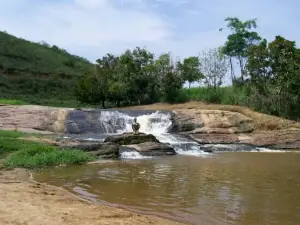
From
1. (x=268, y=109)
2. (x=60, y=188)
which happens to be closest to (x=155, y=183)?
(x=60, y=188)

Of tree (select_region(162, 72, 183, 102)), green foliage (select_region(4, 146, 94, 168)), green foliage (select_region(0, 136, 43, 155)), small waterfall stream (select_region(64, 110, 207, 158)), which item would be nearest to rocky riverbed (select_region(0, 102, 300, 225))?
small waterfall stream (select_region(64, 110, 207, 158))

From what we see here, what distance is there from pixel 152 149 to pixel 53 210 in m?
12.6

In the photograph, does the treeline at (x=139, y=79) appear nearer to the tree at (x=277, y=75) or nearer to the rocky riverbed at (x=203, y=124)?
the tree at (x=277, y=75)

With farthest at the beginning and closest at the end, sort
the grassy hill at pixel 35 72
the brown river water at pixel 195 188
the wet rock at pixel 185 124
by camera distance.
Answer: the grassy hill at pixel 35 72 < the wet rock at pixel 185 124 < the brown river water at pixel 195 188

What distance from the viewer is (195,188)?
35.7ft

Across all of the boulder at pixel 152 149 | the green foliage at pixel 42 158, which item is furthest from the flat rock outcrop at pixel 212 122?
the green foliage at pixel 42 158

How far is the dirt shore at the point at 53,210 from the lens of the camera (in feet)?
22.3

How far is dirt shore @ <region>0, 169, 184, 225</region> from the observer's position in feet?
22.3

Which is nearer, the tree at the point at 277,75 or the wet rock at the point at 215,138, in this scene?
the wet rock at the point at 215,138

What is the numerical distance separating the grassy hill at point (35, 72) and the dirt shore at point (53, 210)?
127 ft

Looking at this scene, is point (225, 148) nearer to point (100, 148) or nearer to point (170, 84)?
point (100, 148)

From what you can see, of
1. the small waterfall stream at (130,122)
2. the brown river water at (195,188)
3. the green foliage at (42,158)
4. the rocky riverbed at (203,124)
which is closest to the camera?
the brown river water at (195,188)

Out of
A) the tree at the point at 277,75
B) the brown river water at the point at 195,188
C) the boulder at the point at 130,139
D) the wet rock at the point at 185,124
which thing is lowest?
the brown river water at the point at 195,188

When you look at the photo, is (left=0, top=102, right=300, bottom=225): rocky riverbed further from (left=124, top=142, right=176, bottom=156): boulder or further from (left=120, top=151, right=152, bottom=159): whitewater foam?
(left=120, top=151, right=152, bottom=159): whitewater foam
